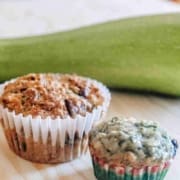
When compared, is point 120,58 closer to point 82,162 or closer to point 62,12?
point 82,162

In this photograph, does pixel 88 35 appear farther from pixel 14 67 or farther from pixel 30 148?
pixel 30 148

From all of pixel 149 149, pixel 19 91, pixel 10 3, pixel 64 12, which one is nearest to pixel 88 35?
pixel 19 91

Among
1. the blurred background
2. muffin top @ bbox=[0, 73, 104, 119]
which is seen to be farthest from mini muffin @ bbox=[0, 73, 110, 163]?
the blurred background

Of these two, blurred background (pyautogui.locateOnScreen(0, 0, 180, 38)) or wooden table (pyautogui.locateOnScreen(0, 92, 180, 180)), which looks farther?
blurred background (pyautogui.locateOnScreen(0, 0, 180, 38))

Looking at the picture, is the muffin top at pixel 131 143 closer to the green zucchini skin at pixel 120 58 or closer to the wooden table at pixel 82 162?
the wooden table at pixel 82 162

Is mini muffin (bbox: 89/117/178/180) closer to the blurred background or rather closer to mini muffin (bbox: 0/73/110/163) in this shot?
mini muffin (bbox: 0/73/110/163)

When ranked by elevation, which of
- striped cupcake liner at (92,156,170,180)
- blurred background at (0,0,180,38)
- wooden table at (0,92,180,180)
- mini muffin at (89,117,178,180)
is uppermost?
mini muffin at (89,117,178,180)

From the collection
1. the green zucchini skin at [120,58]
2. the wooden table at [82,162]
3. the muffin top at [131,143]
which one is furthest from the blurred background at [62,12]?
the muffin top at [131,143]
